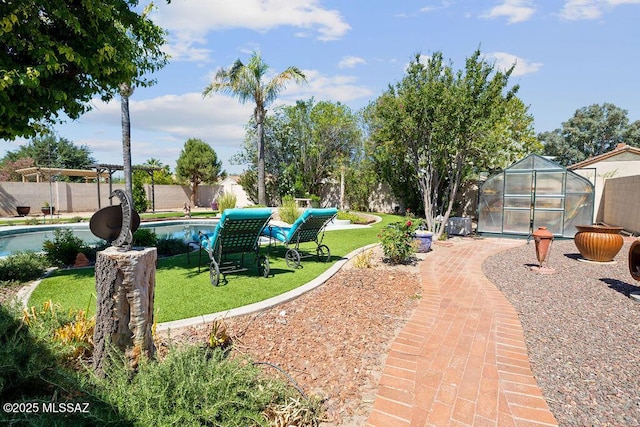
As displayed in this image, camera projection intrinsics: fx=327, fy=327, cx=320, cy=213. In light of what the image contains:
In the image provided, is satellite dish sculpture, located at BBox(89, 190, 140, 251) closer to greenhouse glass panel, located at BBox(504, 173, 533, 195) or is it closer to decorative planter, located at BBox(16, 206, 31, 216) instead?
greenhouse glass panel, located at BBox(504, 173, 533, 195)

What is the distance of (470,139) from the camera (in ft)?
33.9

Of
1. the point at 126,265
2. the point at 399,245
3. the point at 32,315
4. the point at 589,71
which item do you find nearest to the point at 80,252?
the point at 32,315

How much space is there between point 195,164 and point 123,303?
2994 centimetres

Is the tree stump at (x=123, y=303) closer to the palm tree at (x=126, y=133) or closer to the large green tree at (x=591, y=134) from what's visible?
the palm tree at (x=126, y=133)

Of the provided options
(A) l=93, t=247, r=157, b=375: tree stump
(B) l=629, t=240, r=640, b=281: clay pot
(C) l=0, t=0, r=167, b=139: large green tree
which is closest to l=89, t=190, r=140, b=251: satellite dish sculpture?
(A) l=93, t=247, r=157, b=375: tree stump

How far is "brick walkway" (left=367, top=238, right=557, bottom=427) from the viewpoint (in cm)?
246

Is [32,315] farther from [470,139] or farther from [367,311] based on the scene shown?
[470,139]

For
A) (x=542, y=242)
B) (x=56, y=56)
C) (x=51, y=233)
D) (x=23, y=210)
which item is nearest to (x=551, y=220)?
(x=542, y=242)

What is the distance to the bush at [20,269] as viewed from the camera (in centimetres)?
555

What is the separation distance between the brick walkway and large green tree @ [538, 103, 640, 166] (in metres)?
41.9

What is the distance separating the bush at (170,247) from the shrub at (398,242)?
5.19 meters

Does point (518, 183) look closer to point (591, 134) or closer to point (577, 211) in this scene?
point (577, 211)

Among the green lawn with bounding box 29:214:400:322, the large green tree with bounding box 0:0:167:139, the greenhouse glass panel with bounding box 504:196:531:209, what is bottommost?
the green lawn with bounding box 29:214:400:322

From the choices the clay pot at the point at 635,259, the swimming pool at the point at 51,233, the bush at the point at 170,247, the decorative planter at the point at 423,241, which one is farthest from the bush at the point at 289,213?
the clay pot at the point at 635,259
